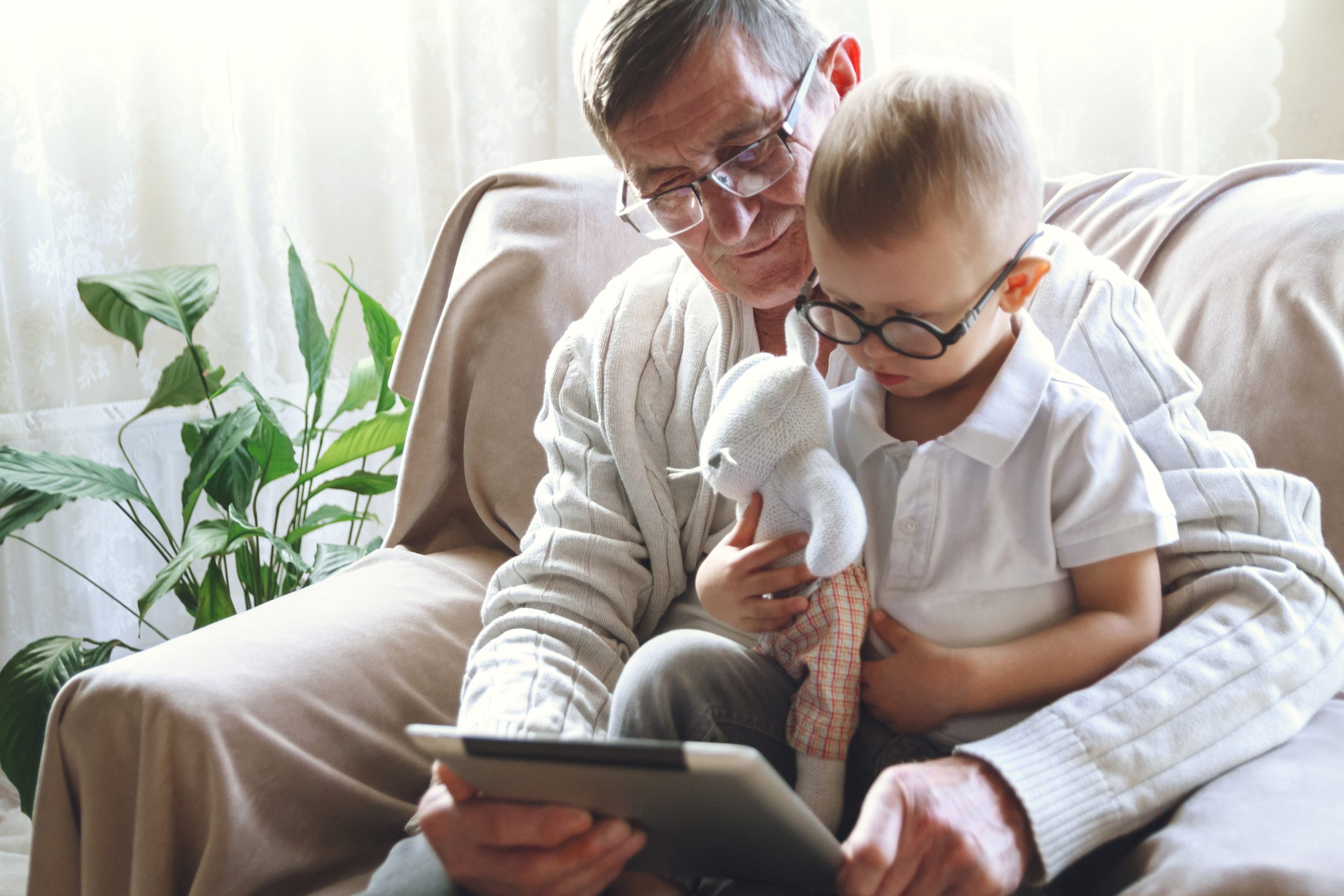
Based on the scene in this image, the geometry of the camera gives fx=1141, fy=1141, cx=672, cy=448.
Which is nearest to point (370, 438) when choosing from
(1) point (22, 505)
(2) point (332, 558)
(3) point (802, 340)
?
(2) point (332, 558)

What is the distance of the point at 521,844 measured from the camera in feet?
2.82

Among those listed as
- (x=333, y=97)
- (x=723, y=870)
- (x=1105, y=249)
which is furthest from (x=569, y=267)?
(x=333, y=97)

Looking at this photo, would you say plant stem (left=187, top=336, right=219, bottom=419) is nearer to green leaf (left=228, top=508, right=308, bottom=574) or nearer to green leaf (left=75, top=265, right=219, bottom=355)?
green leaf (left=75, top=265, right=219, bottom=355)

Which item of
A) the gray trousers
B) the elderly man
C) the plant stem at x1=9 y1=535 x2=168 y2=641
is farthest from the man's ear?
the plant stem at x1=9 y1=535 x2=168 y2=641

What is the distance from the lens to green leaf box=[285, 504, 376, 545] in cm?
221

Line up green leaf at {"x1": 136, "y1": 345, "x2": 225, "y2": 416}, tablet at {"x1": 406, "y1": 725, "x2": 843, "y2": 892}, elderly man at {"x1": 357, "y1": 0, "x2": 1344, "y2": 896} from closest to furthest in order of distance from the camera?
tablet at {"x1": 406, "y1": 725, "x2": 843, "y2": 892} < elderly man at {"x1": 357, "y1": 0, "x2": 1344, "y2": 896} < green leaf at {"x1": 136, "y1": 345, "x2": 225, "y2": 416}

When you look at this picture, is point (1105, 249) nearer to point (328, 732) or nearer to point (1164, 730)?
point (1164, 730)

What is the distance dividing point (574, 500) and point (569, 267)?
0.43 meters

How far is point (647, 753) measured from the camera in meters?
0.65

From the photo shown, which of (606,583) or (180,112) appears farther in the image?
(180,112)

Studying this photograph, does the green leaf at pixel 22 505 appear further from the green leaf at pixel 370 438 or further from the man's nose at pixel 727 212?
the man's nose at pixel 727 212

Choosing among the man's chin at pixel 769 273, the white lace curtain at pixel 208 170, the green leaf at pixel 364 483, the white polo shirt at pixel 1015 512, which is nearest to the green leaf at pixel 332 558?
the green leaf at pixel 364 483

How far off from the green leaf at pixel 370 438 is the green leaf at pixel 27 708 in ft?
1.83

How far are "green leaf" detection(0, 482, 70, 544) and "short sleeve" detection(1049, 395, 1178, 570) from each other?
1.75m
